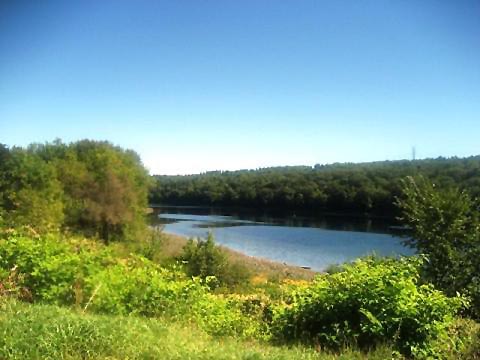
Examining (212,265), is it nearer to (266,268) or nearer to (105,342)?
(266,268)

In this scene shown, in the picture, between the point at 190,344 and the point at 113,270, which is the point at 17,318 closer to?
the point at 190,344

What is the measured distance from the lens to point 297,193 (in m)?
95.6

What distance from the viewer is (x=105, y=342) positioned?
4.20m

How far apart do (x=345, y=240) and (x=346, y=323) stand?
47.1 metres

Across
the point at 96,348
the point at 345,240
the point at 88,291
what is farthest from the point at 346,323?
the point at 345,240

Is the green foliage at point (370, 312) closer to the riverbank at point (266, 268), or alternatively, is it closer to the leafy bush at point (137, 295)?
the leafy bush at point (137, 295)

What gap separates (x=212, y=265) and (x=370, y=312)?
22259 mm

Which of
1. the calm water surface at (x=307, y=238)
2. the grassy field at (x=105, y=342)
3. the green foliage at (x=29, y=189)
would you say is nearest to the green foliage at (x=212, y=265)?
the calm water surface at (x=307, y=238)

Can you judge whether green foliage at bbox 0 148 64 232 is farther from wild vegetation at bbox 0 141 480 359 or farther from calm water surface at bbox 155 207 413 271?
wild vegetation at bbox 0 141 480 359

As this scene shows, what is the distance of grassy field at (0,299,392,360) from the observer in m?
4.03

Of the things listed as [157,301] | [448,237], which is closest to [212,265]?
[448,237]

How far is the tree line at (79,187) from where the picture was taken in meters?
32.8

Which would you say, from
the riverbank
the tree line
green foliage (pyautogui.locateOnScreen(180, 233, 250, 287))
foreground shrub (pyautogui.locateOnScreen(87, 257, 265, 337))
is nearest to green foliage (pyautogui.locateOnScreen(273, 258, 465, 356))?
foreground shrub (pyautogui.locateOnScreen(87, 257, 265, 337))

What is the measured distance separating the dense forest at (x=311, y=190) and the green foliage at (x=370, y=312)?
61.4 m
